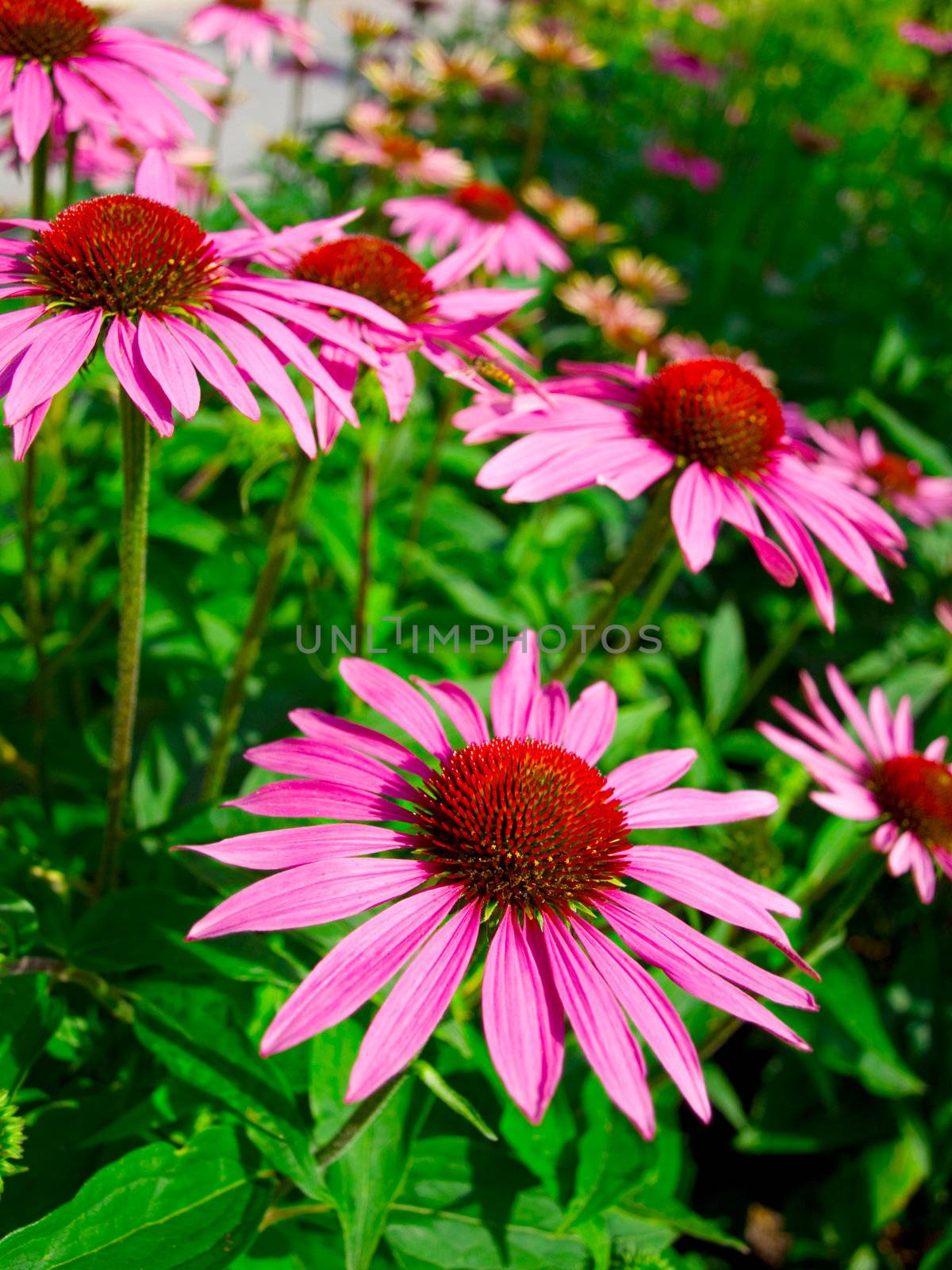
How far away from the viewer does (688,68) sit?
4.90 metres

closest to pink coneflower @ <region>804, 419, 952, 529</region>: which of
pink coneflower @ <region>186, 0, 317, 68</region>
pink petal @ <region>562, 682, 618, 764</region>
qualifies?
pink petal @ <region>562, 682, 618, 764</region>

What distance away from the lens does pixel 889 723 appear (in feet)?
5.08

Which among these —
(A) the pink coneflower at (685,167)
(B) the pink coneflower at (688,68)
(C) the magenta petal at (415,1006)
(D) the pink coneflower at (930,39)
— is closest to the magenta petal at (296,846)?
(C) the magenta petal at (415,1006)

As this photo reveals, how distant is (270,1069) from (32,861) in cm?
43

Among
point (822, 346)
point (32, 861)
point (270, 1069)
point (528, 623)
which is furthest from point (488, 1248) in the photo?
point (822, 346)

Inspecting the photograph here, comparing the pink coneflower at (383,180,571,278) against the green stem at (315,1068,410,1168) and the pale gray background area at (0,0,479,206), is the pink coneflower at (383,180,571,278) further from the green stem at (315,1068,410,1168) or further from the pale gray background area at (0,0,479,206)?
the green stem at (315,1068,410,1168)

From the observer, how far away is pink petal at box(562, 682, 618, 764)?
1.08 metres

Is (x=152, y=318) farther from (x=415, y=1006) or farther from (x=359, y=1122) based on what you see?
(x=359, y=1122)

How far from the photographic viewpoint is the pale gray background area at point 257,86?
414 cm

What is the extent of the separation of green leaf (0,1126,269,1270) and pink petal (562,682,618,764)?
23.1 inches

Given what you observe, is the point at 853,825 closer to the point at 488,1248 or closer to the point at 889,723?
the point at 889,723

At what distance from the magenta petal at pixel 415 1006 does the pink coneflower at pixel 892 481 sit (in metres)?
1.59

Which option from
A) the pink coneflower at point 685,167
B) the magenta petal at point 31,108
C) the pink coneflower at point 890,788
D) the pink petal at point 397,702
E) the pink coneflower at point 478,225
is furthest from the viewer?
the pink coneflower at point 685,167

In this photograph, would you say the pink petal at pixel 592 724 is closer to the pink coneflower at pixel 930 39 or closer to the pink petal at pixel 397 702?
the pink petal at pixel 397 702
